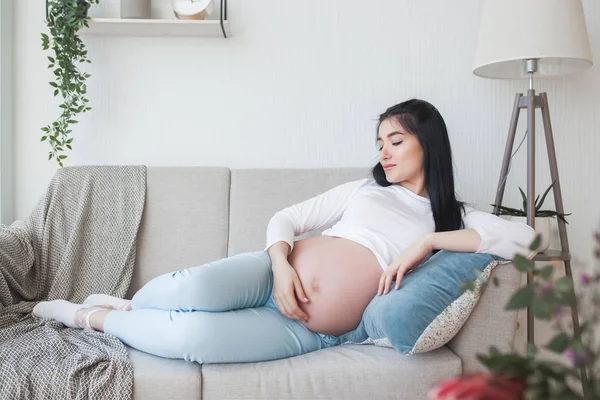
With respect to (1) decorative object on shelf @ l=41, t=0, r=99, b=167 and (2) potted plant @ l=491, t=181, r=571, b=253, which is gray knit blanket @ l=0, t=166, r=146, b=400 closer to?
(1) decorative object on shelf @ l=41, t=0, r=99, b=167

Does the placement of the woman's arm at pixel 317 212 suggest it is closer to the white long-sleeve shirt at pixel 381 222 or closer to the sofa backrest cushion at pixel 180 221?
the white long-sleeve shirt at pixel 381 222

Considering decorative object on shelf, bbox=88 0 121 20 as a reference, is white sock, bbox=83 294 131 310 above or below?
below

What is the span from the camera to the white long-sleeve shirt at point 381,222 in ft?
5.31

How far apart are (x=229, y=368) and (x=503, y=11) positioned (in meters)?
1.48

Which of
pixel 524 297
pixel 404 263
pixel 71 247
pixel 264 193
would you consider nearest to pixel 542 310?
pixel 524 297

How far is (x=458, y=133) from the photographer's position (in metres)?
2.51

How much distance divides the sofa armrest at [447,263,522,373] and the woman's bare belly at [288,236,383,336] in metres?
0.27

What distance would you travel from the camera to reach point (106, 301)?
192cm

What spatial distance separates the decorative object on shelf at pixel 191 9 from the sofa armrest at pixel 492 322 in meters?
1.44

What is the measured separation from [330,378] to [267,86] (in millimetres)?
1344

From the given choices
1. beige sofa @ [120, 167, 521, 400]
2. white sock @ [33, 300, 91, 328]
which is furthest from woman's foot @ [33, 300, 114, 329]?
beige sofa @ [120, 167, 521, 400]

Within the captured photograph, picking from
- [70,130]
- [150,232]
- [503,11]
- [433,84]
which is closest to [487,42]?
[503,11]

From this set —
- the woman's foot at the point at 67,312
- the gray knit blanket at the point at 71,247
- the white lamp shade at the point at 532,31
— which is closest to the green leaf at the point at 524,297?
the gray knit blanket at the point at 71,247

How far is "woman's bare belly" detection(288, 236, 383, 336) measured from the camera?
1615 mm
